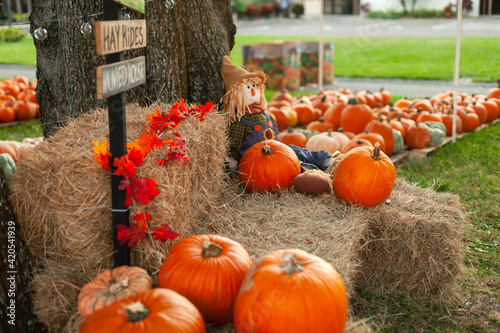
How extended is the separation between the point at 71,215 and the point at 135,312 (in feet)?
2.81

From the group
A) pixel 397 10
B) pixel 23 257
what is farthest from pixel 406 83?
pixel 397 10

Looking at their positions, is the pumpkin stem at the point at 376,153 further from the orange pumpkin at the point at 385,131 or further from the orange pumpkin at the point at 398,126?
the orange pumpkin at the point at 398,126

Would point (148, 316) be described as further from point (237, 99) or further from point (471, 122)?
point (471, 122)

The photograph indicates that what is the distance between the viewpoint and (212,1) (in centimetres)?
454

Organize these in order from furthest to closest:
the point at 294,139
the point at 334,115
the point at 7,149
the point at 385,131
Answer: the point at 334,115
the point at 385,131
the point at 294,139
the point at 7,149

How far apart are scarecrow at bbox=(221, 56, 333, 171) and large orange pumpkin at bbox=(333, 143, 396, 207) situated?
60 centimetres

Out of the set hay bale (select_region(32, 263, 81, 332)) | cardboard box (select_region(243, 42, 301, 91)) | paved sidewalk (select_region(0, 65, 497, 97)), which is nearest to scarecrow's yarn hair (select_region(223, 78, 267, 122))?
hay bale (select_region(32, 263, 81, 332))

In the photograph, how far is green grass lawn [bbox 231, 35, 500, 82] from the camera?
44.8 feet

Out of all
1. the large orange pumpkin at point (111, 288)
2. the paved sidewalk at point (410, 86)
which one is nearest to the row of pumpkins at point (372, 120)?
the paved sidewalk at point (410, 86)

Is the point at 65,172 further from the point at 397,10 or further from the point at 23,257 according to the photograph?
the point at 397,10

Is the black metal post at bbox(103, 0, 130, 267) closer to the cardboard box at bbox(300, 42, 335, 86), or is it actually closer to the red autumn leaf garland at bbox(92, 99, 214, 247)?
the red autumn leaf garland at bbox(92, 99, 214, 247)

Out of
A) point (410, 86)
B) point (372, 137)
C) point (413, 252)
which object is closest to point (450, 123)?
point (372, 137)

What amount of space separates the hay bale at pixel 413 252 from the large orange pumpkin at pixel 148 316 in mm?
1687

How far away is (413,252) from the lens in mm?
3395
